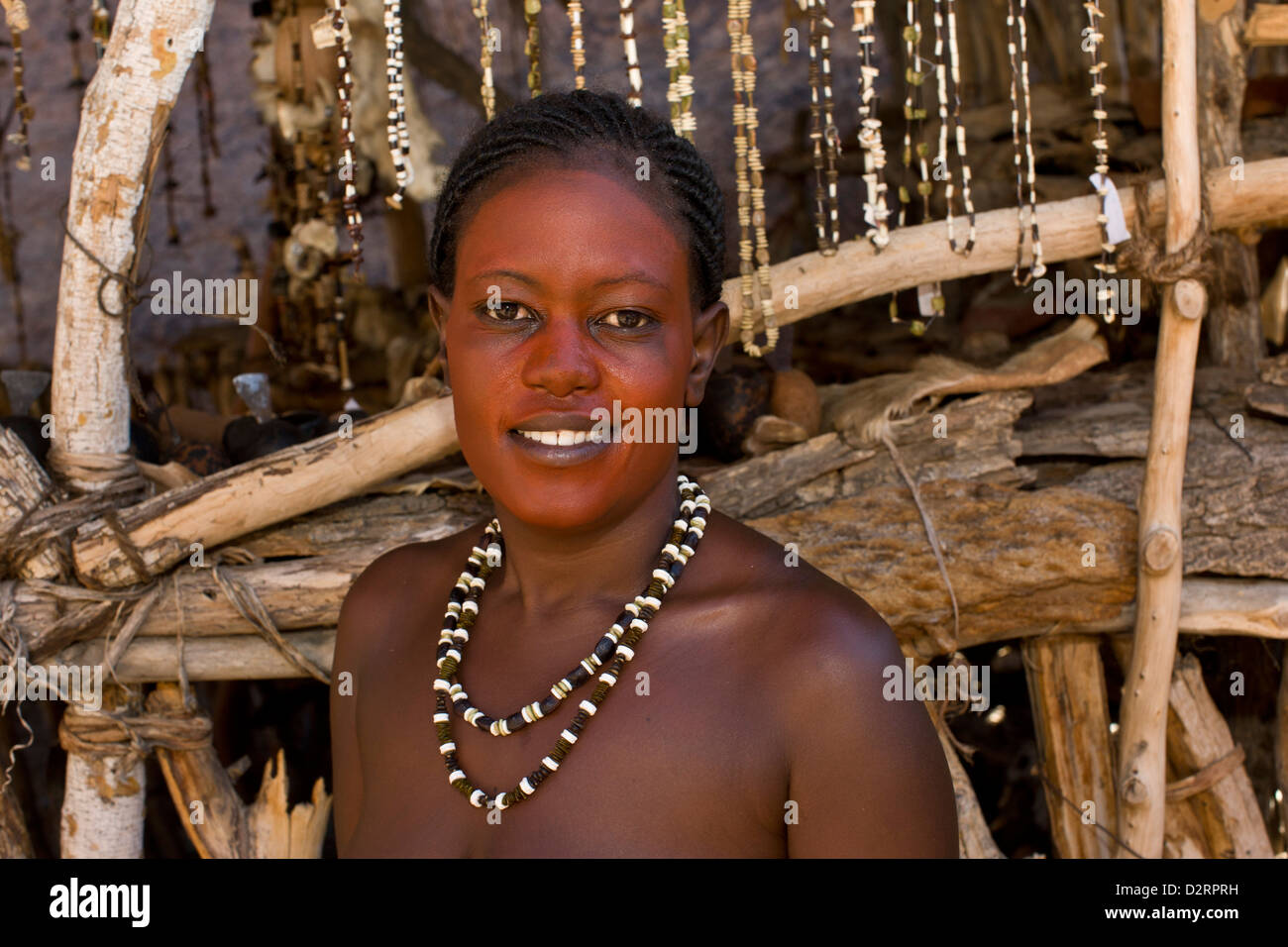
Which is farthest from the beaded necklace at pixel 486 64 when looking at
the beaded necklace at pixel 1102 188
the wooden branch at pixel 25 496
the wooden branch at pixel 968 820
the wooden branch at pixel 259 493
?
the wooden branch at pixel 968 820

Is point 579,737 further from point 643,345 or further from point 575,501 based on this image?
point 643,345

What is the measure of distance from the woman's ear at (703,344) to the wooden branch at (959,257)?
1098 mm

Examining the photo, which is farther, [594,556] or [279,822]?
[279,822]

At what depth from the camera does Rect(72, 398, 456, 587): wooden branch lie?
109 inches

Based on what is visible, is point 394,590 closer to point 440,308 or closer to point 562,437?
point 440,308

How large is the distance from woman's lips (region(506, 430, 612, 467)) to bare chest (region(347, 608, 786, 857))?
28 centimetres

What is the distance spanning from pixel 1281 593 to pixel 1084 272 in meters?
1.45

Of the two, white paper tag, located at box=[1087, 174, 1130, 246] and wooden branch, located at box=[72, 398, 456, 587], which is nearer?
wooden branch, located at box=[72, 398, 456, 587]

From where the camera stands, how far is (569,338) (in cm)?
165

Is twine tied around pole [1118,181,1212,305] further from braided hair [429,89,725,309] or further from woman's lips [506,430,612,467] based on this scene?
woman's lips [506,430,612,467]

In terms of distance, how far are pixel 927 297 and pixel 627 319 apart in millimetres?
1622

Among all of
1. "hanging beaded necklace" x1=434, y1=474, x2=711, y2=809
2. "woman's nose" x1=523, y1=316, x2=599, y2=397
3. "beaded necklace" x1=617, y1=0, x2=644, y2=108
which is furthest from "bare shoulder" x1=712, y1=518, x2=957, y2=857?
"beaded necklace" x1=617, y1=0, x2=644, y2=108

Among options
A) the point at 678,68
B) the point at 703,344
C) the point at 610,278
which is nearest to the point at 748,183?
the point at 678,68

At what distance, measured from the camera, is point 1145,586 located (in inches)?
112
